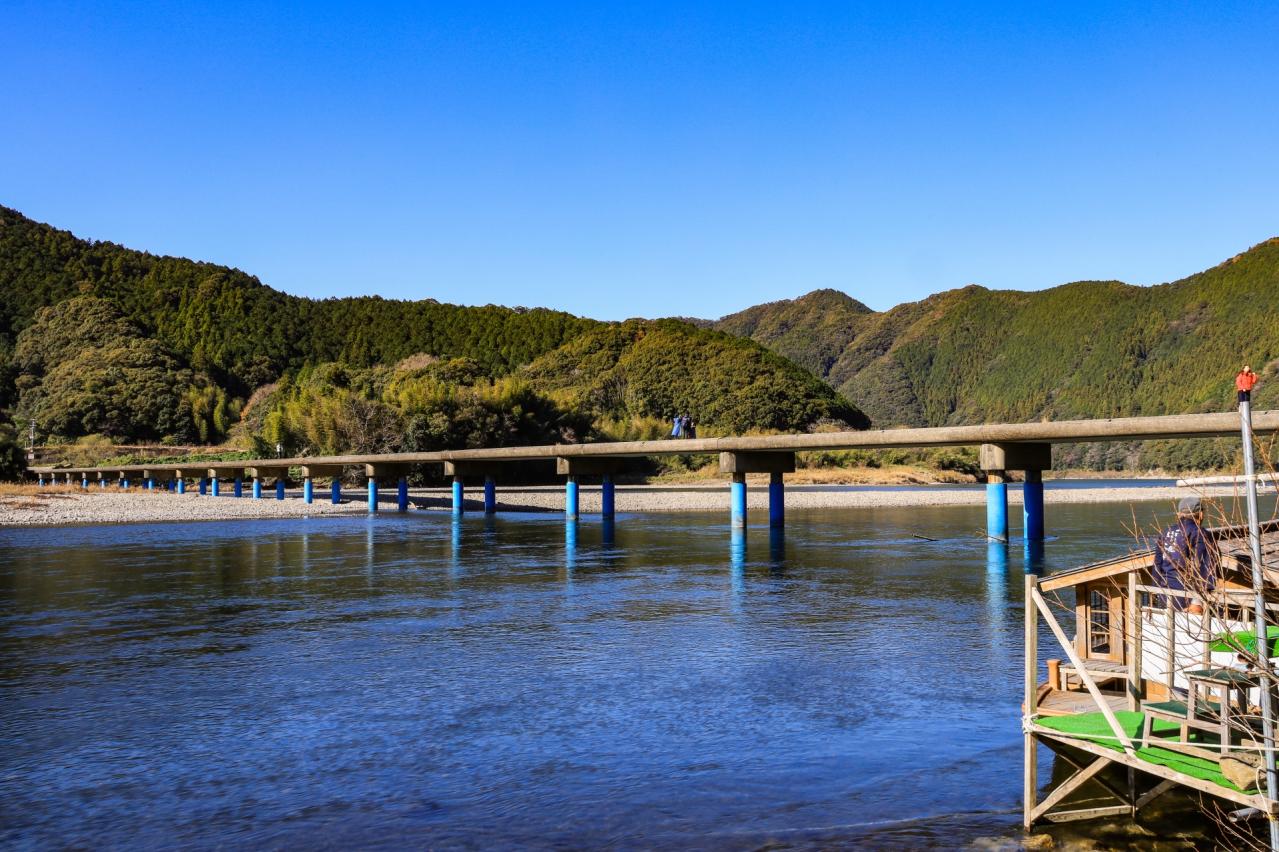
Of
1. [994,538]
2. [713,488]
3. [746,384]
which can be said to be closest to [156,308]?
[746,384]

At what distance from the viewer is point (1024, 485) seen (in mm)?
36250

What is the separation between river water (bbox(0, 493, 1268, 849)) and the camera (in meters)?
9.78

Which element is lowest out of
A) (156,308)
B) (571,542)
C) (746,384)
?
(571,542)

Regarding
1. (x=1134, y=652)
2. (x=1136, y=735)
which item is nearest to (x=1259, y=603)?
(x=1134, y=652)

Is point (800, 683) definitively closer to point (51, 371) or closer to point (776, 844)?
point (776, 844)

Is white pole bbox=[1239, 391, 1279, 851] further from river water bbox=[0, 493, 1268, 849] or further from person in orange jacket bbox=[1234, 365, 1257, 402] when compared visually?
river water bbox=[0, 493, 1268, 849]

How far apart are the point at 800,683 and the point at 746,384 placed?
137 meters

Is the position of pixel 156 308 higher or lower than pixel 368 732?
higher

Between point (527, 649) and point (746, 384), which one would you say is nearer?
point (527, 649)

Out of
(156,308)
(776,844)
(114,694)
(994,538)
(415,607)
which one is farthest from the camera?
(156,308)

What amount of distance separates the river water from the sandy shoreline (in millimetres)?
29568

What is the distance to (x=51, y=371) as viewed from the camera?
506 ft

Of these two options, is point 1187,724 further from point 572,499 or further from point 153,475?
point 153,475

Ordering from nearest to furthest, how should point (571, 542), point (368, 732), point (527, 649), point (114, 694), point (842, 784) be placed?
point (842, 784) → point (368, 732) → point (114, 694) → point (527, 649) → point (571, 542)
